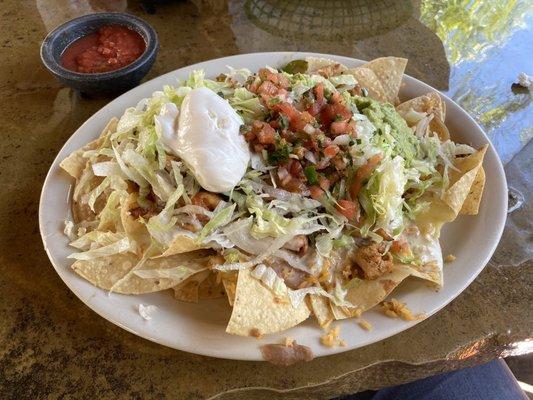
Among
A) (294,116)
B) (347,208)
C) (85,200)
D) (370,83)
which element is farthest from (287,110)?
(85,200)

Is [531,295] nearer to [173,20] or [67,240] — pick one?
[67,240]

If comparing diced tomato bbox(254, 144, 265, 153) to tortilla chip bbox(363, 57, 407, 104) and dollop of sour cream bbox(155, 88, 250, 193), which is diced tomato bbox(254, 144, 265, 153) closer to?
dollop of sour cream bbox(155, 88, 250, 193)

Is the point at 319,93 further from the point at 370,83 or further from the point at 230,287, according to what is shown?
the point at 230,287

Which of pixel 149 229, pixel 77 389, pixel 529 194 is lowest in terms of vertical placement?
pixel 77 389

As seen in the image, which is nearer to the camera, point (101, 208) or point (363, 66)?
point (101, 208)

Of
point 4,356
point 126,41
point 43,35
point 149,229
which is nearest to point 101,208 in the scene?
point 149,229

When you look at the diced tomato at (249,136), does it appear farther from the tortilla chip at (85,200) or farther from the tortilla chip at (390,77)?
the tortilla chip at (390,77)

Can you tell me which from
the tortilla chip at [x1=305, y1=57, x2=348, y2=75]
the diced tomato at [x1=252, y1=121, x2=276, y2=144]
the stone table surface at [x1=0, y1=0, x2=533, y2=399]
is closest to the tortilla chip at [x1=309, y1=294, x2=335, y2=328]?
the stone table surface at [x1=0, y1=0, x2=533, y2=399]
